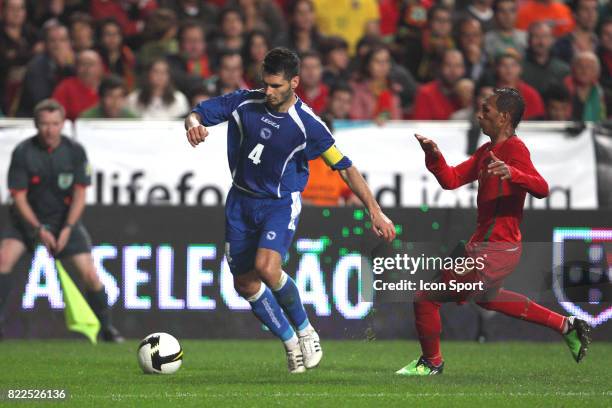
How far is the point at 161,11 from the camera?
1655 cm

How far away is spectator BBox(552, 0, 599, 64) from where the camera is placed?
17.7 m

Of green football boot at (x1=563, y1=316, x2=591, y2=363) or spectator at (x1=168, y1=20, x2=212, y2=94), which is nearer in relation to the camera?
green football boot at (x1=563, y1=316, x2=591, y2=363)

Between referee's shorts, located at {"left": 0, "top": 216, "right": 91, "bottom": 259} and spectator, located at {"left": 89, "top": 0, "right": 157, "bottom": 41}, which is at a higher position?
spectator, located at {"left": 89, "top": 0, "right": 157, "bottom": 41}

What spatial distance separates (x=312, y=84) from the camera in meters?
15.6

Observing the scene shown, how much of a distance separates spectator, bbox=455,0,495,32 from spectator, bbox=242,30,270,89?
10.7 feet

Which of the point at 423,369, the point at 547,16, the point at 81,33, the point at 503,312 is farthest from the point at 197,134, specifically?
the point at 547,16

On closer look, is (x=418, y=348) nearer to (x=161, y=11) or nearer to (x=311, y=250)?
(x=311, y=250)

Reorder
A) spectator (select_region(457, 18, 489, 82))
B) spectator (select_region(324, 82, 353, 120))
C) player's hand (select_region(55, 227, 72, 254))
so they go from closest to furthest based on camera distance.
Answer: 1. player's hand (select_region(55, 227, 72, 254))
2. spectator (select_region(324, 82, 353, 120))
3. spectator (select_region(457, 18, 489, 82))

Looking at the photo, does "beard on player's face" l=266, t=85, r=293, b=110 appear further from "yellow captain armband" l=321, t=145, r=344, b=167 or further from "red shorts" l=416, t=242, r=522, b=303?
"red shorts" l=416, t=242, r=522, b=303

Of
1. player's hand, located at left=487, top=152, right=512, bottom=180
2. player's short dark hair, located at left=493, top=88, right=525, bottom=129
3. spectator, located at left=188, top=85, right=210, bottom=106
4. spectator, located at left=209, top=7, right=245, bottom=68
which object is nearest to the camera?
player's hand, located at left=487, top=152, right=512, bottom=180

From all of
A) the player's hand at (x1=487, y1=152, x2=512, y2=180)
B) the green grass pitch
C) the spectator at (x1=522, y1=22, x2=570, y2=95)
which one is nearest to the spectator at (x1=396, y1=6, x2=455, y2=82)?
the spectator at (x1=522, y1=22, x2=570, y2=95)

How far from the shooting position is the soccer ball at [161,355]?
9.86 meters

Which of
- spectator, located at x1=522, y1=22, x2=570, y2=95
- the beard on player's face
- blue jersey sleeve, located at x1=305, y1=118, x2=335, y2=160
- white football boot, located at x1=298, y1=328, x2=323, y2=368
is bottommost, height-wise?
white football boot, located at x1=298, y1=328, x2=323, y2=368

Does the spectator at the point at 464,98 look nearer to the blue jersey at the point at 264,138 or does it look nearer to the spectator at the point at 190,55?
the spectator at the point at 190,55
